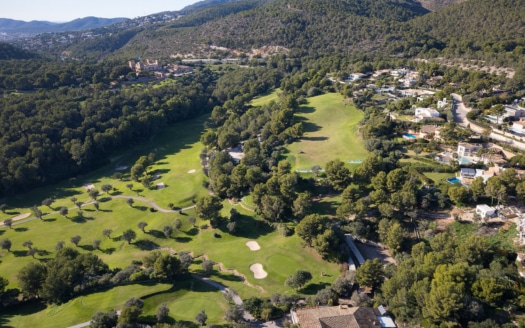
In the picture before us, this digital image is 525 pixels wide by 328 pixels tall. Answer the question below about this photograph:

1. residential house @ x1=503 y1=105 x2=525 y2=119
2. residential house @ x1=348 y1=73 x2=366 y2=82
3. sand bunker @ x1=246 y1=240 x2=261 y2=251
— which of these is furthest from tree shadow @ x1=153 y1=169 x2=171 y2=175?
residential house @ x1=503 y1=105 x2=525 y2=119

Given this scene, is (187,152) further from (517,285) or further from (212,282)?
(517,285)

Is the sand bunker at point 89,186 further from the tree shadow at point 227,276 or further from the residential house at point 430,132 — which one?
the residential house at point 430,132

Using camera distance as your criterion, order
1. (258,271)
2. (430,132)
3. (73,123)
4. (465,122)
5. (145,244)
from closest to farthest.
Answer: (258,271) < (145,244) < (430,132) < (465,122) < (73,123)

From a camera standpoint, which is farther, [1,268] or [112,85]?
[112,85]

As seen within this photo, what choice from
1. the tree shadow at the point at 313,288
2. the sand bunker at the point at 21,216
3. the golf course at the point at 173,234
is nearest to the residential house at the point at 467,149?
the golf course at the point at 173,234

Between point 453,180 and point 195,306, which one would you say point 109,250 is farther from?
point 453,180

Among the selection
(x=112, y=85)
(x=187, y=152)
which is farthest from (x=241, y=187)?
(x=112, y=85)

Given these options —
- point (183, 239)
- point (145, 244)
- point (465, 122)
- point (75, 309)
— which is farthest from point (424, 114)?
point (75, 309)
